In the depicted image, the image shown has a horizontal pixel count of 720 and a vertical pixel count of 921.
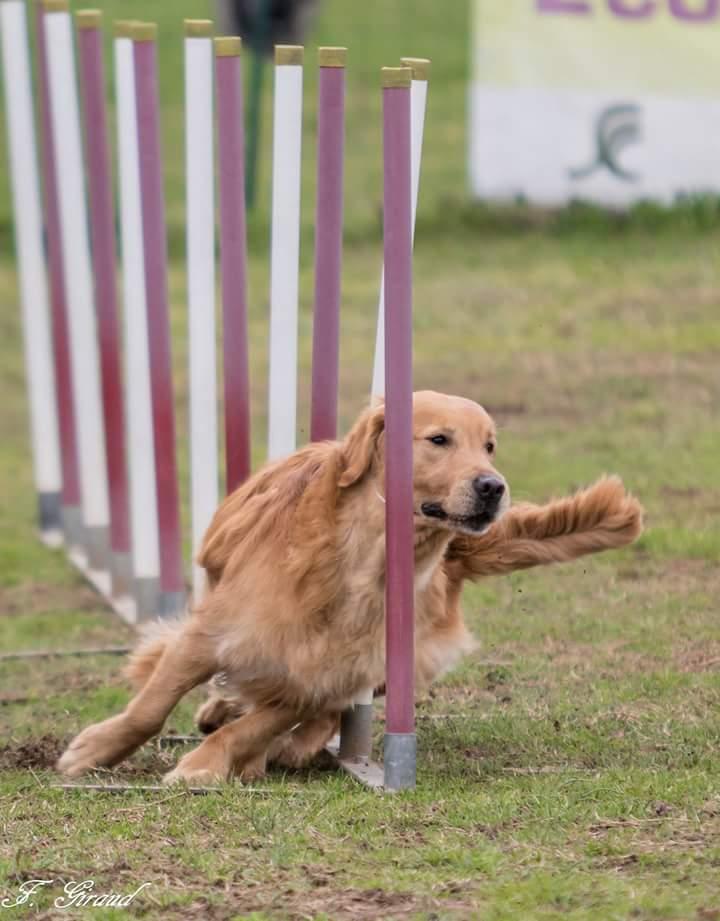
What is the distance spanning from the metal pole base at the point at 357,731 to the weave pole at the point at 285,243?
92 cm

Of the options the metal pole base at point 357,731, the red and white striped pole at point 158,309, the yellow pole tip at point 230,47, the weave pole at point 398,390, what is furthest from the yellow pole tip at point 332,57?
the metal pole base at point 357,731

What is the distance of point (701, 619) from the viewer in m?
6.92

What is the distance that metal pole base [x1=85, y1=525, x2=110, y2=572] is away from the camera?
8.59 metres

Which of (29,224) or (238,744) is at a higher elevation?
(29,224)

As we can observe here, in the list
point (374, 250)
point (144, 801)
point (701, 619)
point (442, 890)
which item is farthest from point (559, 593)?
point (374, 250)

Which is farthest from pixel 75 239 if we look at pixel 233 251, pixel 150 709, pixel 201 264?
pixel 150 709

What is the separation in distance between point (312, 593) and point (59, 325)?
4.02 m

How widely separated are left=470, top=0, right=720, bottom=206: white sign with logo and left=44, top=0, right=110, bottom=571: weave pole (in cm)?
548

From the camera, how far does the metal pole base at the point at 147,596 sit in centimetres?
749

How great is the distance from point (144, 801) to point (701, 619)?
104 inches

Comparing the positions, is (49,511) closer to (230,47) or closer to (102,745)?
(230,47)

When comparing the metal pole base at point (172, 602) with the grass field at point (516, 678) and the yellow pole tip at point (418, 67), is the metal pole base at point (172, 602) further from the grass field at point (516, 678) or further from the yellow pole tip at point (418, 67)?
the yellow pole tip at point (418, 67)

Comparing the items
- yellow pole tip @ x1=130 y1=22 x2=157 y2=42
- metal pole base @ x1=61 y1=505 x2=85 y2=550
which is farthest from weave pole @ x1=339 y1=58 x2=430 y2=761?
metal pole base @ x1=61 y1=505 x2=85 y2=550

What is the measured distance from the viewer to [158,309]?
7008 millimetres
